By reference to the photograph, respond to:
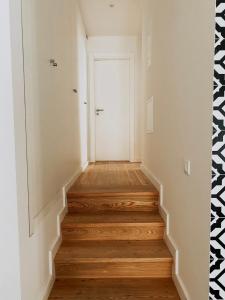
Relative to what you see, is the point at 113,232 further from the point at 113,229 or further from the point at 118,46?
the point at 118,46

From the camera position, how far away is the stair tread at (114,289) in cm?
154

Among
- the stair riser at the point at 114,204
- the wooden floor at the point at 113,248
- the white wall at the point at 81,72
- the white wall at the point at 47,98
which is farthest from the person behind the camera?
the white wall at the point at 81,72

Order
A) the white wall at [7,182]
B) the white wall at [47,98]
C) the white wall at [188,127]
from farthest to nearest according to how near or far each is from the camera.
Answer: the white wall at [47,98] → the white wall at [188,127] → the white wall at [7,182]

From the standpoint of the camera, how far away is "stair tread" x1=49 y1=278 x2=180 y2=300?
5.04 ft

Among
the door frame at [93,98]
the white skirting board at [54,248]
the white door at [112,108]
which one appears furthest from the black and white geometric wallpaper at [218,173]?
the white door at [112,108]

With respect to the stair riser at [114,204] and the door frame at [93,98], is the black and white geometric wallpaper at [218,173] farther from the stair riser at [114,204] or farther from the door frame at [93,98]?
the door frame at [93,98]

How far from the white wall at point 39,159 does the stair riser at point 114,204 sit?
177 mm

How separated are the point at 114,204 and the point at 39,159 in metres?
1.00

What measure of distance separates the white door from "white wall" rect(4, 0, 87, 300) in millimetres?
1982

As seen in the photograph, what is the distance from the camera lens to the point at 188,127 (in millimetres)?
1400

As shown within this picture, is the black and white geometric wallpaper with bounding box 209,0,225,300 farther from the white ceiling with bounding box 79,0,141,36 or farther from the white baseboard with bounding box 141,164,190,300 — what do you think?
the white ceiling with bounding box 79,0,141,36

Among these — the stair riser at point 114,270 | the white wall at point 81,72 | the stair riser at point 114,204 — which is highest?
the white wall at point 81,72

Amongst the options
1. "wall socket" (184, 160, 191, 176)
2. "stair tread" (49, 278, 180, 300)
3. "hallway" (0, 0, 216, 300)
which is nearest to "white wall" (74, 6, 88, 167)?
"hallway" (0, 0, 216, 300)

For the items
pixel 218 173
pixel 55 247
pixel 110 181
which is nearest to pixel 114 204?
pixel 110 181
